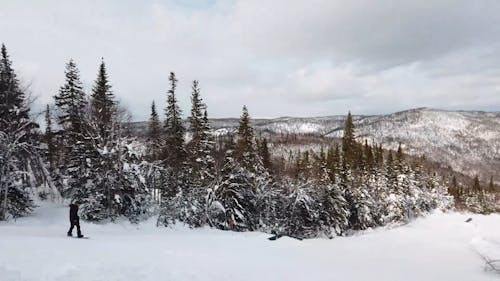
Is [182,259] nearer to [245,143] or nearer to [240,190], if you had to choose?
[240,190]

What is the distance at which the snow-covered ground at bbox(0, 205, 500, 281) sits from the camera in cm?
1144

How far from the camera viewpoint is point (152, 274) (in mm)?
12023

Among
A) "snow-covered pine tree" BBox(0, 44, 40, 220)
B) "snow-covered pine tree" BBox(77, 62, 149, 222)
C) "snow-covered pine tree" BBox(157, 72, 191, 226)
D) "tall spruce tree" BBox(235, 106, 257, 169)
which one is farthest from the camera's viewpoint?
"tall spruce tree" BBox(235, 106, 257, 169)

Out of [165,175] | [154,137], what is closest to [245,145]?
[165,175]

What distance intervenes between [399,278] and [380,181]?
134 ft

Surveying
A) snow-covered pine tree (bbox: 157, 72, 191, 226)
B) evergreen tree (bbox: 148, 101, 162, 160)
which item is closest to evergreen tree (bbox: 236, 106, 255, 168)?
snow-covered pine tree (bbox: 157, 72, 191, 226)

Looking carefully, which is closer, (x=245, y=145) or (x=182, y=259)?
(x=182, y=259)

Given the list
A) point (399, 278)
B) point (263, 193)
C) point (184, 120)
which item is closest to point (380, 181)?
point (263, 193)

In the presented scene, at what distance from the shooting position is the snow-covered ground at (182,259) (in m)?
11.4

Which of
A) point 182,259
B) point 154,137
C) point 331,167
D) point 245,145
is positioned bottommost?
point 331,167

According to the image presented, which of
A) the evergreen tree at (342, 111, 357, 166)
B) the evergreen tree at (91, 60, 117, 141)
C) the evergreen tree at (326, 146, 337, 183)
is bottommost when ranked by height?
the evergreen tree at (326, 146, 337, 183)

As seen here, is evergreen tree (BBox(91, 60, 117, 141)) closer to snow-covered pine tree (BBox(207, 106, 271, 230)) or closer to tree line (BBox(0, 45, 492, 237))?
tree line (BBox(0, 45, 492, 237))

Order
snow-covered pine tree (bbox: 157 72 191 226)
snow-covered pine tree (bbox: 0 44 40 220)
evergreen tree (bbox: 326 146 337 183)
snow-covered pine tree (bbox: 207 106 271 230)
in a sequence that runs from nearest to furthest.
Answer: snow-covered pine tree (bbox: 0 44 40 220) < snow-covered pine tree (bbox: 157 72 191 226) < snow-covered pine tree (bbox: 207 106 271 230) < evergreen tree (bbox: 326 146 337 183)

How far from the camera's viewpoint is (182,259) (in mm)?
14289
